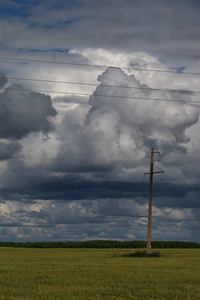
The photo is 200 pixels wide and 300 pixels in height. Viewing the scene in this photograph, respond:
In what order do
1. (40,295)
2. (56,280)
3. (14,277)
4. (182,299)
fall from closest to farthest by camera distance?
(182,299), (40,295), (56,280), (14,277)

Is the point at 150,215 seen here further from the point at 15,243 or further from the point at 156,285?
the point at 15,243

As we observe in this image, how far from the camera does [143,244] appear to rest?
11412 centimetres

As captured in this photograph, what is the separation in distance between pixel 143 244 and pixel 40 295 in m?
93.3

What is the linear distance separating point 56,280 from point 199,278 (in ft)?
28.6

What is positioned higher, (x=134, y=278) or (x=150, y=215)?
(x=150, y=215)

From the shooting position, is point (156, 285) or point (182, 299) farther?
point (156, 285)

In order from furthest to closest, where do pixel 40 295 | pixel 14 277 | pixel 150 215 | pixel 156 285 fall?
pixel 150 215, pixel 14 277, pixel 156 285, pixel 40 295

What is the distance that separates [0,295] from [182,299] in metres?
8.21

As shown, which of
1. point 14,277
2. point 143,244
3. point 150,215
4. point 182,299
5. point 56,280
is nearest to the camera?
point 182,299

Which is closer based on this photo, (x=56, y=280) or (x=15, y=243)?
(x=56, y=280)

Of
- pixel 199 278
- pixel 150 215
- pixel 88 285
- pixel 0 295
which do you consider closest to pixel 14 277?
pixel 88 285

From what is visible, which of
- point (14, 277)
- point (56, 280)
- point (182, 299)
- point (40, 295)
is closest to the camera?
point (182, 299)

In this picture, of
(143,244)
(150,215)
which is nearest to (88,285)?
(150,215)

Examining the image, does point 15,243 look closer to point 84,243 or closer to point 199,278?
point 84,243
